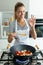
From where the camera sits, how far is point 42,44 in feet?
5.97

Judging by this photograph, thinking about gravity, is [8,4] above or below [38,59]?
above

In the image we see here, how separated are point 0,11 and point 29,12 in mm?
290

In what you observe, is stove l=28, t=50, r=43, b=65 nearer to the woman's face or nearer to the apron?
the apron

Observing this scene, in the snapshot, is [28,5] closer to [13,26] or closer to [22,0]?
[22,0]

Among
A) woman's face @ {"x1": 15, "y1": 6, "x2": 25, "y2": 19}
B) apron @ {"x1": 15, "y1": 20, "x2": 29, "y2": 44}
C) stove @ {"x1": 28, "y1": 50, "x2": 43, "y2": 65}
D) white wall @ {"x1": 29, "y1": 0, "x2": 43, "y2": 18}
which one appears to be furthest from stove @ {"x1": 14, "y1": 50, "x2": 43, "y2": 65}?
white wall @ {"x1": 29, "y1": 0, "x2": 43, "y2": 18}

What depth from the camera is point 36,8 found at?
177 cm

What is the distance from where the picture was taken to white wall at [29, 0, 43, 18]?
175cm

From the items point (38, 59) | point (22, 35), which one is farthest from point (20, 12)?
point (38, 59)

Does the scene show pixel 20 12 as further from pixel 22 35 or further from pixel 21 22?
pixel 22 35

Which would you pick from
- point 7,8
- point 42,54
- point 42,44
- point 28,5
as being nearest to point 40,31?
point 42,44

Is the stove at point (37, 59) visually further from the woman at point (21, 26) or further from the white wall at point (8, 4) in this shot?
the white wall at point (8, 4)

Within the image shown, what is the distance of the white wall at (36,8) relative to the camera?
175 cm

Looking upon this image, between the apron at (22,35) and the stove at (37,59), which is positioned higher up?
the apron at (22,35)

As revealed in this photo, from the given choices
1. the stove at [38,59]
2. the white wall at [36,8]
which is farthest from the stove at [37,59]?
the white wall at [36,8]
